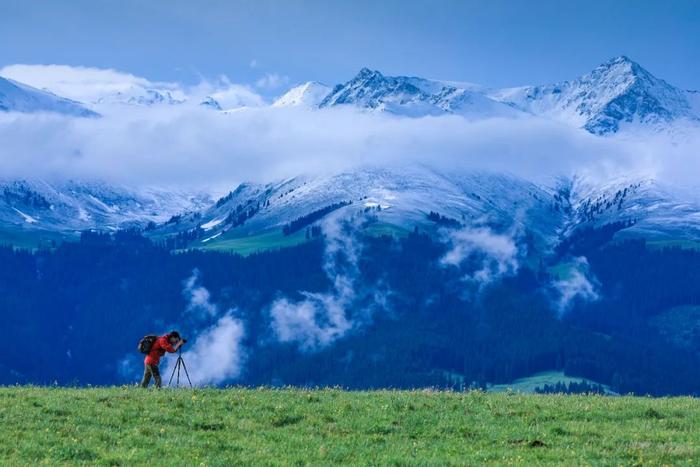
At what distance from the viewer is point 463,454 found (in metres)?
30.3

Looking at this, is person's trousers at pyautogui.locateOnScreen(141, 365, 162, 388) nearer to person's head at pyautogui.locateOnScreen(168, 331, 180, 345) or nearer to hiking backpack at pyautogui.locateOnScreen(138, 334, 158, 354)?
hiking backpack at pyautogui.locateOnScreen(138, 334, 158, 354)

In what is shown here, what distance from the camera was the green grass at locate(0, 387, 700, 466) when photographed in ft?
96.7

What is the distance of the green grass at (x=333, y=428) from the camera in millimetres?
29469

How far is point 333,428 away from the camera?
34.5 metres

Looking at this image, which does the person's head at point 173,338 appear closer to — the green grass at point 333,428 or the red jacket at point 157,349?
the red jacket at point 157,349

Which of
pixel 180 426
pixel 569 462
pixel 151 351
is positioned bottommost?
pixel 569 462

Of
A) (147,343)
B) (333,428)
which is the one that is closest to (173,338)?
(147,343)

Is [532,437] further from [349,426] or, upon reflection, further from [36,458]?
[36,458]

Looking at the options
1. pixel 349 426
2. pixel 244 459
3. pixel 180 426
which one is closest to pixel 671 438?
pixel 349 426

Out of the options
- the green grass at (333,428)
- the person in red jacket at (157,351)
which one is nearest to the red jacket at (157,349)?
the person in red jacket at (157,351)

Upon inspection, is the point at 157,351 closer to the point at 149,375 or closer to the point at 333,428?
the point at 149,375

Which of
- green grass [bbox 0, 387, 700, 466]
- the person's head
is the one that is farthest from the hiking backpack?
green grass [bbox 0, 387, 700, 466]

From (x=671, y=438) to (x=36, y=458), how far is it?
20.2 meters

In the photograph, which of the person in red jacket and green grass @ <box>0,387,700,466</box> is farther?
the person in red jacket
